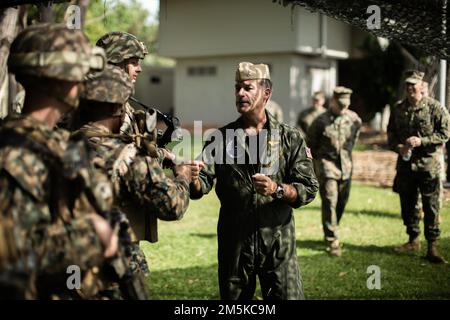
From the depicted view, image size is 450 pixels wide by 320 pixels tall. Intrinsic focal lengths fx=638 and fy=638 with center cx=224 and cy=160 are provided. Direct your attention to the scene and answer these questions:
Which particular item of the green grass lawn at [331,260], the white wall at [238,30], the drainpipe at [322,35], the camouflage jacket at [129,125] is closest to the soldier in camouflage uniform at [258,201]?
the camouflage jacket at [129,125]

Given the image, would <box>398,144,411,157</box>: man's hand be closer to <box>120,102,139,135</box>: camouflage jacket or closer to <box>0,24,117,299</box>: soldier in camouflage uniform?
<box>120,102,139,135</box>: camouflage jacket

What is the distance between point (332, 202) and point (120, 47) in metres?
4.98

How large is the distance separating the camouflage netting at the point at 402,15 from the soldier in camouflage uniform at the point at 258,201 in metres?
0.63

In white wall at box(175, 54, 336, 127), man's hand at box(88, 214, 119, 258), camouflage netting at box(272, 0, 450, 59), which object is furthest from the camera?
white wall at box(175, 54, 336, 127)

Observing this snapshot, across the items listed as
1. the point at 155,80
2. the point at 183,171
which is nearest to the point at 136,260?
the point at 183,171

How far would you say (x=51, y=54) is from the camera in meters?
2.79

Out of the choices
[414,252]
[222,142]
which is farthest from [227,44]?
[222,142]

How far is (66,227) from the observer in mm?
2746

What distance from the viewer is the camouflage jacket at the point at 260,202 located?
14.4 feet

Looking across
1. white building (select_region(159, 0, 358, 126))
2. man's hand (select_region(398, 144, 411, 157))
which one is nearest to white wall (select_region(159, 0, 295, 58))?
white building (select_region(159, 0, 358, 126))

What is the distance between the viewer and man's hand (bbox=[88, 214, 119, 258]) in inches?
109
